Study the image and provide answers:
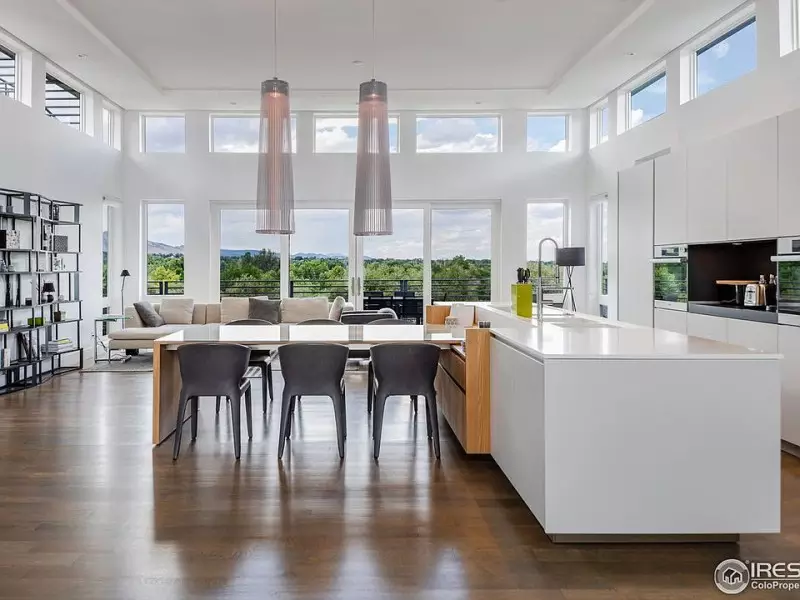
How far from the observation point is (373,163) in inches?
180

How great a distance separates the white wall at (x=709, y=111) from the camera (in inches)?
207

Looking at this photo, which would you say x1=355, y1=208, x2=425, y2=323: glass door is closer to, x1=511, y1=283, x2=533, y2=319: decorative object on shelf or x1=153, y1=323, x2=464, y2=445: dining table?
x1=153, y1=323, x2=464, y2=445: dining table

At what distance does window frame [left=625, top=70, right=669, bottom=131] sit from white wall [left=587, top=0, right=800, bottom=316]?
17 cm

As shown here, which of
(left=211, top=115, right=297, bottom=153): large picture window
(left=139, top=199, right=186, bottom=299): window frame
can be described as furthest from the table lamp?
(left=211, top=115, right=297, bottom=153): large picture window

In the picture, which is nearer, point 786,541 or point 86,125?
point 786,541

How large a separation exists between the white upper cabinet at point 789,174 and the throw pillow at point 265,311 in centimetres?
671

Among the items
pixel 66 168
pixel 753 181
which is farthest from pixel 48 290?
pixel 753 181

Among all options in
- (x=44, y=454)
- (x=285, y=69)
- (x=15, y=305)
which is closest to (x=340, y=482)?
(x=44, y=454)

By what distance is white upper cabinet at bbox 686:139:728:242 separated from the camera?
4910 mm

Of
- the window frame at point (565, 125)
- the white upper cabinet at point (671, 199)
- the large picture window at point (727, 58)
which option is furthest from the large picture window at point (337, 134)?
the white upper cabinet at point (671, 199)

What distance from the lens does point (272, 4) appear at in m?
5.82

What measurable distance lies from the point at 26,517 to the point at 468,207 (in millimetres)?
8079

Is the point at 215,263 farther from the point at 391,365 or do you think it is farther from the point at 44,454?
the point at 391,365

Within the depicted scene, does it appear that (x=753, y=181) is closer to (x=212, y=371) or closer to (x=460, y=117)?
(x=212, y=371)
